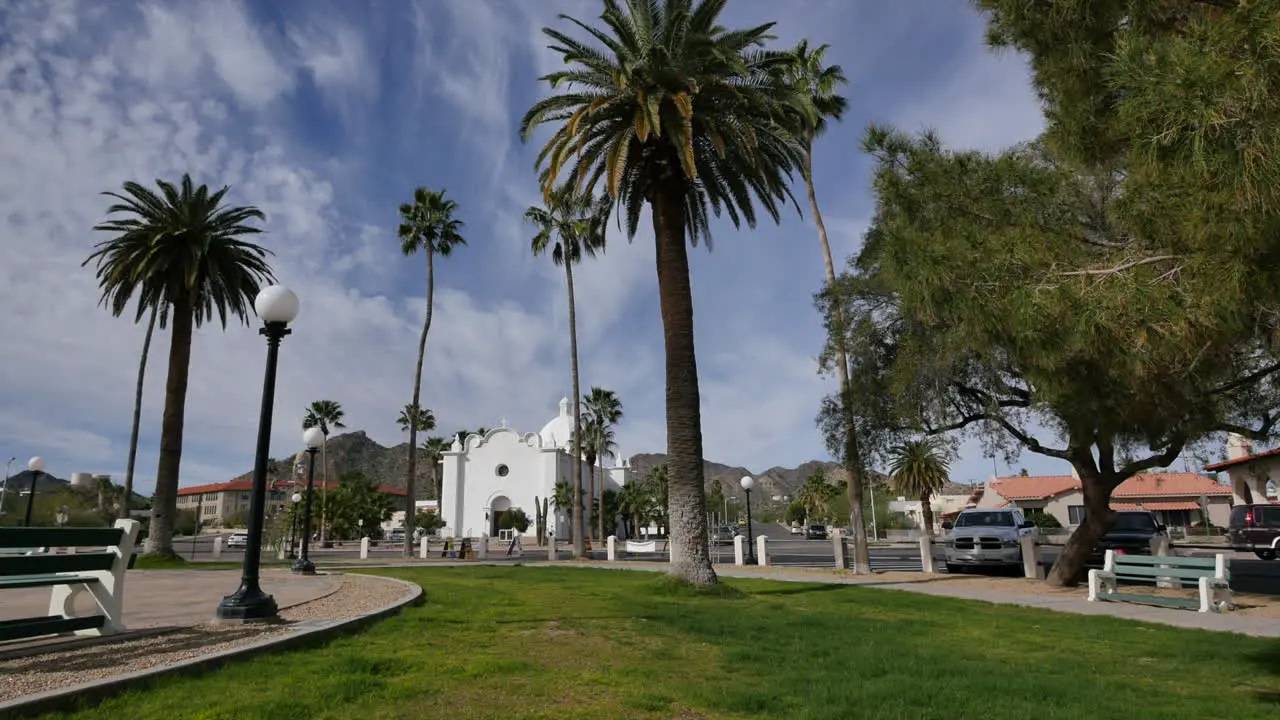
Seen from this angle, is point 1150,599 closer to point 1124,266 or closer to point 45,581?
point 1124,266

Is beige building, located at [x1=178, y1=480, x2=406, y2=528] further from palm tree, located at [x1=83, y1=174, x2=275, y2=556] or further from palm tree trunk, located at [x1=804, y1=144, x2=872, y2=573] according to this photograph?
palm tree trunk, located at [x1=804, y1=144, x2=872, y2=573]

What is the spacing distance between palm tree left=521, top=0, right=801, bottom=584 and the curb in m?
7.84

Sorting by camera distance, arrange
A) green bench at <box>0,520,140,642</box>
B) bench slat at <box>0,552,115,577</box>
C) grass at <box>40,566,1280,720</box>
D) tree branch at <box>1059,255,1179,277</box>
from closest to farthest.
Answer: grass at <box>40,566,1280,720</box> < bench slat at <box>0,552,115,577</box> < green bench at <box>0,520,140,642</box> < tree branch at <box>1059,255,1179,277</box>

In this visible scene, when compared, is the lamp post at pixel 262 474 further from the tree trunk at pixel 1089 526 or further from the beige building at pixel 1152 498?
the beige building at pixel 1152 498

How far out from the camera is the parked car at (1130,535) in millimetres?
19672

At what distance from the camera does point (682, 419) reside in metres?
15.3

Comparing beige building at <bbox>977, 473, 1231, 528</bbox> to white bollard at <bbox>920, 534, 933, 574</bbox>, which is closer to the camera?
white bollard at <bbox>920, 534, 933, 574</bbox>

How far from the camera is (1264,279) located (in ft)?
18.6

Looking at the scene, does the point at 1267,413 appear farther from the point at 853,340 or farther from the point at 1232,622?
the point at 853,340

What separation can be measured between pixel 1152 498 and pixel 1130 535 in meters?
46.1

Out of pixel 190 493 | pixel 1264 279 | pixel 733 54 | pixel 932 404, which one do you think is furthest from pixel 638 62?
pixel 190 493

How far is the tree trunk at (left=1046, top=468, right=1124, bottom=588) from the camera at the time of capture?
16281 millimetres

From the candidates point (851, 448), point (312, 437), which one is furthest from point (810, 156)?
point (312, 437)

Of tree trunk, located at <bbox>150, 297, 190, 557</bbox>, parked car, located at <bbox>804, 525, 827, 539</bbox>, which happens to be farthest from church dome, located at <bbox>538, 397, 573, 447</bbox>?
tree trunk, located at <bbox>150, 297, 190, 557</bbox>
